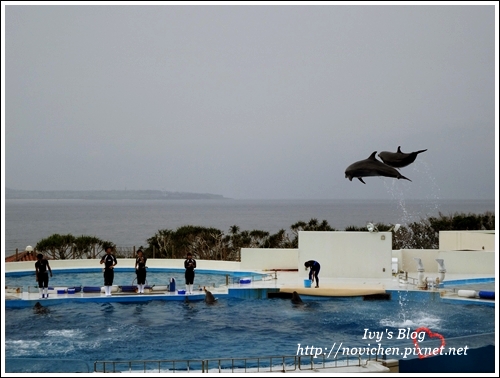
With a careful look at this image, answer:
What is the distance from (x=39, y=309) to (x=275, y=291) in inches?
190

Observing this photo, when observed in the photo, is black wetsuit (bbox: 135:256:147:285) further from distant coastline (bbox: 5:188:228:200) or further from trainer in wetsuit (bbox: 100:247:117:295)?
distant coastline (bbox: 5:188:228:200)

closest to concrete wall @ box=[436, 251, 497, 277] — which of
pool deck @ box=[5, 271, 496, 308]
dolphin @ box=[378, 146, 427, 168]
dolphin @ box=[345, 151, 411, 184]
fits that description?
pool deck @ box=[5, 271, 496, 308]

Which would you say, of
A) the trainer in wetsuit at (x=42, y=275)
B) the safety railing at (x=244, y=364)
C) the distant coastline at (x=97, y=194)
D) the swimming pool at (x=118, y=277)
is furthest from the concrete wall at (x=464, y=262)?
the distant coastline at (x=97, y=194)

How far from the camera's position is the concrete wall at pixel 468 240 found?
728 inches

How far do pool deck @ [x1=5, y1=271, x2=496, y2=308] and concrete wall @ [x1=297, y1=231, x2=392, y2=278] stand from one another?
70cm

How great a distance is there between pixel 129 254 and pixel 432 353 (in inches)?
625

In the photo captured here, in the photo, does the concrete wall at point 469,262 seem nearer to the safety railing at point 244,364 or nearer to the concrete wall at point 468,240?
the concrete wall at point 468,240

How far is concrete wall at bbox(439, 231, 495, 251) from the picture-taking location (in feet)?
60.6

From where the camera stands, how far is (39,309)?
520 inches

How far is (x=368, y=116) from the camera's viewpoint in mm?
83375

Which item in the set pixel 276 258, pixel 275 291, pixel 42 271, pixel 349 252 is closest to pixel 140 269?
pixel 42 271

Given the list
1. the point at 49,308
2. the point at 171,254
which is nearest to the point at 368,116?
the point at 171,254

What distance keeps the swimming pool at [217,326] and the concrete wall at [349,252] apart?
2.27 meters

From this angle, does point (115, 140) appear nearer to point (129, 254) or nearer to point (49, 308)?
point (129, 254)
